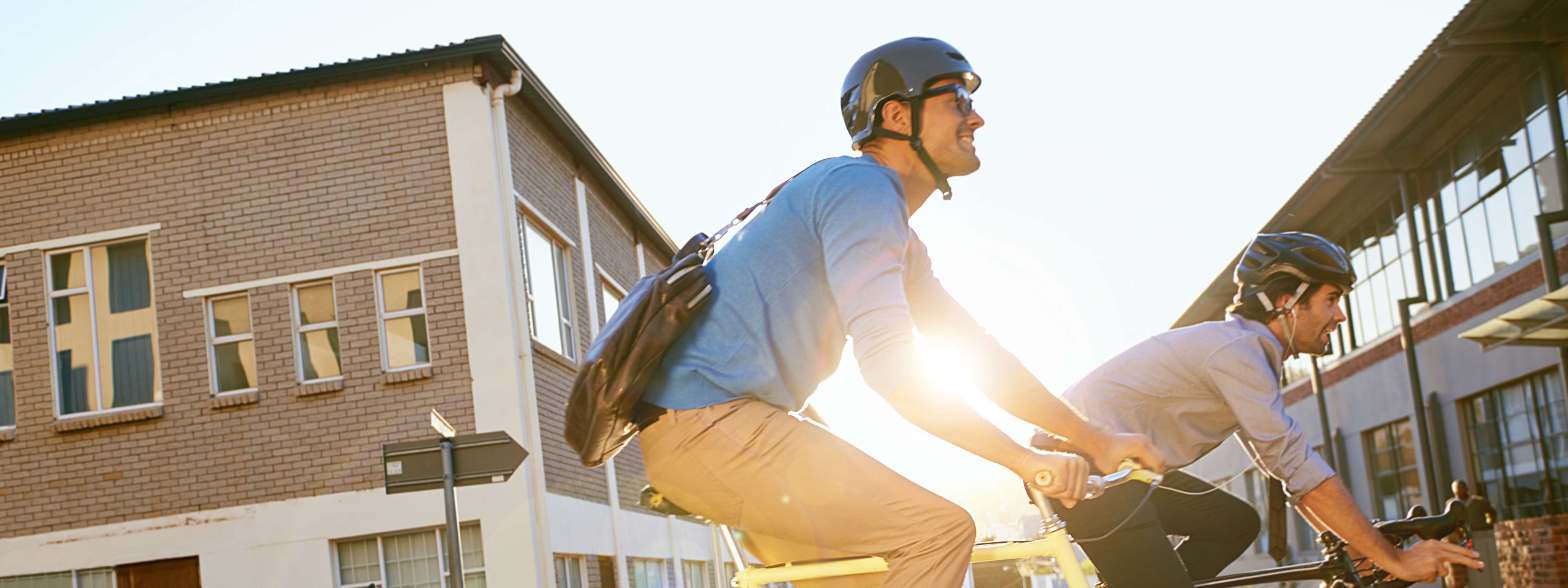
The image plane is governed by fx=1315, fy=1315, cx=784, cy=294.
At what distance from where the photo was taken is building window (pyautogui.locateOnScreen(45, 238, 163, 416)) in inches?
673

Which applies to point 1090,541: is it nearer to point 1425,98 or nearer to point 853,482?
point 853,482

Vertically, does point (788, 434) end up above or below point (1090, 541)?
above

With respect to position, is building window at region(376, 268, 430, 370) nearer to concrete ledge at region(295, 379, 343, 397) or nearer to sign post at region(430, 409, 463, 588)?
concrete ledge at region(295, 379, 343, 397)

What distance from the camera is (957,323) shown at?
3.20m

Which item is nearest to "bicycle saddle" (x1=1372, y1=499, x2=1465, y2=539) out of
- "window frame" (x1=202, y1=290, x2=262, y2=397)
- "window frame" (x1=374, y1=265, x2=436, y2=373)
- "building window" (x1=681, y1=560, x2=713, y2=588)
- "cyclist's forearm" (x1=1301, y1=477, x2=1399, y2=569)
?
"cyclist's forearm" (x1=1301, y1=477, x2=1399, y2=569)

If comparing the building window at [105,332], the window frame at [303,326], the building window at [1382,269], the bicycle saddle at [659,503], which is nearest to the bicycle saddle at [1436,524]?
the bicycle saddle at [659,503]

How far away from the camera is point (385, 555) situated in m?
16.1

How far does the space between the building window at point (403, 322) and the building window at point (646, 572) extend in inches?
226

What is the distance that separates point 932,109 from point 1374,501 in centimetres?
2571

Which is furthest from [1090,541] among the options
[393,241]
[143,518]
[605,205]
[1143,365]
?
[605,205]

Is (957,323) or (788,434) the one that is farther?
(957,323)

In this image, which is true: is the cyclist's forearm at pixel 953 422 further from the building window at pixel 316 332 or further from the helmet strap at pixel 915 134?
the building window at pixel 316 332

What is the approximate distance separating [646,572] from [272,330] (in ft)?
26.6

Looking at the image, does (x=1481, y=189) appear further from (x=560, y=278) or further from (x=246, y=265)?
(x=246, y=265)
